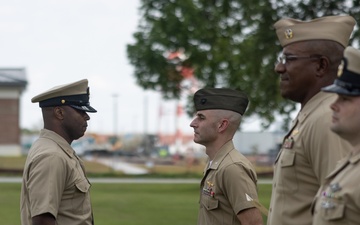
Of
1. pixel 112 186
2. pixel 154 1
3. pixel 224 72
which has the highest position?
pixel 154 1

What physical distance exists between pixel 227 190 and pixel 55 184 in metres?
1.08

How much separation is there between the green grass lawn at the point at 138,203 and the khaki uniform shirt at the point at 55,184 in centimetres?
1185

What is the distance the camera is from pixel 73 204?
6297mm

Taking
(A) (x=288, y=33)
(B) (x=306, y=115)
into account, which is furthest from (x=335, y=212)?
(A) (x=288, y=33)

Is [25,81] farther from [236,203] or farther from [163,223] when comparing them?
[236,203]

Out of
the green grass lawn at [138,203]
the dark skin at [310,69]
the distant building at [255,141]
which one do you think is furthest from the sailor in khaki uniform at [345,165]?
the distant building at [255,141]

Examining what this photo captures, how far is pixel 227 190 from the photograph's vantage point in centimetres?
605

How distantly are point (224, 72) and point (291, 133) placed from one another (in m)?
26.3

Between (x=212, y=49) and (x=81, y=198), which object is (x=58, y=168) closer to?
(x=81, y=198)

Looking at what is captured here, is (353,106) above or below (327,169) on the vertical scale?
above

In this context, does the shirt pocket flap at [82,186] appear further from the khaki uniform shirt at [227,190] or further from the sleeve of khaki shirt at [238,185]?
the sleeve of khaki shirt at [238,185]

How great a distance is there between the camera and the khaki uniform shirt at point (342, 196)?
421 cm

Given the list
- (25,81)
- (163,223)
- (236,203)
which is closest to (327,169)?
(236,203)

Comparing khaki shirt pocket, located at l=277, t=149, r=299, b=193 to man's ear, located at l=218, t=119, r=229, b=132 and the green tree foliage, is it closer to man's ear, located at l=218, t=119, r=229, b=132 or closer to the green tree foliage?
man's ear, located at l=218, t=119, r=229, b=132
